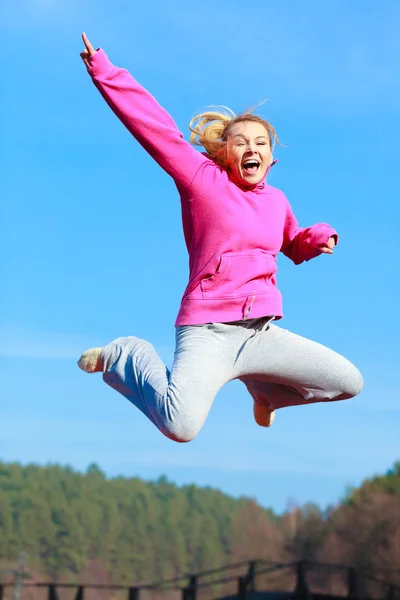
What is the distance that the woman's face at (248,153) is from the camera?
342 cm

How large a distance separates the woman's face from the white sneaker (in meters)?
0.82

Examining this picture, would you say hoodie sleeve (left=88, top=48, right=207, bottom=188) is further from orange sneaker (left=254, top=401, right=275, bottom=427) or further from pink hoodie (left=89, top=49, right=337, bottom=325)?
orange sneaker (left=254, top=401, right=275, bottom=427)

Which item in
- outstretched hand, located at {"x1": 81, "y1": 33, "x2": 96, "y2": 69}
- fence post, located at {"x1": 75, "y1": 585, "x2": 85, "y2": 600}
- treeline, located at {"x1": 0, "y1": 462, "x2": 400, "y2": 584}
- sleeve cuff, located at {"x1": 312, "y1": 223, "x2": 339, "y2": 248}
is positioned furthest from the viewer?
treeline, located at {"x1": 0, "y1": 462, "x2": 400, "y2": 584}

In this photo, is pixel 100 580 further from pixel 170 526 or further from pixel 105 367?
pixel 105 367

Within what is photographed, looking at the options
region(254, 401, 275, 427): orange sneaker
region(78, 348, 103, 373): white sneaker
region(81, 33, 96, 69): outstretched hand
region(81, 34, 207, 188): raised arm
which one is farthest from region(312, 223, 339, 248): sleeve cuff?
region(81, 33, 96, 69): outstretched hand

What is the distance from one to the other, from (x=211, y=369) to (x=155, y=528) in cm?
2016

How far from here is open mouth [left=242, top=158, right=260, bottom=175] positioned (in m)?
3.42

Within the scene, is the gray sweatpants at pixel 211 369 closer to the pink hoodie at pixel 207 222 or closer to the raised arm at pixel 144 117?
the pink hoodie at pixel 207 222

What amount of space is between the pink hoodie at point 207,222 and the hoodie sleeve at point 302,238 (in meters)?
0.25

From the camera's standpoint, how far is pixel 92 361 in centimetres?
345

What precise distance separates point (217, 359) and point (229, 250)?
0.40 meters

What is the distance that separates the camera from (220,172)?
341cm

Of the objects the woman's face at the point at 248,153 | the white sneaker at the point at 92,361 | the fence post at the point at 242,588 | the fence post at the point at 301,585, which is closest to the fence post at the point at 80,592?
the fence post at the point at 242,588

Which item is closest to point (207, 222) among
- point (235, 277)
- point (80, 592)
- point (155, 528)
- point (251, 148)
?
point (235, 277)
